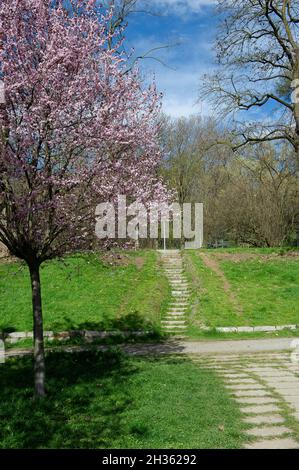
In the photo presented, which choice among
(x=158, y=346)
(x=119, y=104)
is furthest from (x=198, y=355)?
(x=119, y=104)

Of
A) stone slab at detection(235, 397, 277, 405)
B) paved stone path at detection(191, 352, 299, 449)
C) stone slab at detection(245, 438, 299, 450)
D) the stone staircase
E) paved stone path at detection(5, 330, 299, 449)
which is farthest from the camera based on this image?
the stone staircase

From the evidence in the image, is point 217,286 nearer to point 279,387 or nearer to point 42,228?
point 279,387

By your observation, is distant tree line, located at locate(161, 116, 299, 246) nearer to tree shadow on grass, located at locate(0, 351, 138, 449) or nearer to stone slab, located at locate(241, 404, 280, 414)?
tree shadow on grass, located at locate(0, 351, 138, 449)

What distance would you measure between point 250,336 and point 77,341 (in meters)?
5.24

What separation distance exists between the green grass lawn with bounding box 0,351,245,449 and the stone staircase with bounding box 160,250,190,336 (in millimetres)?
5002

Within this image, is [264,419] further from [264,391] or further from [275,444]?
[264,391]

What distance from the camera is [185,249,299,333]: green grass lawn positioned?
14844 mm

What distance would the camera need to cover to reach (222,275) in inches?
754

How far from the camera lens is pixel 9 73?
639 centimetres

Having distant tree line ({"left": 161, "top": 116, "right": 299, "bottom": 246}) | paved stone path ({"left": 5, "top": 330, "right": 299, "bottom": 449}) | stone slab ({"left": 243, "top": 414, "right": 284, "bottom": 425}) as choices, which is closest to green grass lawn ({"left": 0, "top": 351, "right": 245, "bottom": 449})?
stone slab ({"left": 243, "top": 414, "right": 284, "bottom": 425})

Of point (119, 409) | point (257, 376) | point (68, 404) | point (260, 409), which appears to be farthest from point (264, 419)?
point (68, 404)

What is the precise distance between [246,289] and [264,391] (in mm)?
9829

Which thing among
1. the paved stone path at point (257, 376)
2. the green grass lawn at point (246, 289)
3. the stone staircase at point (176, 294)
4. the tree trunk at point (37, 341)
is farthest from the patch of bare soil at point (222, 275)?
the tree trunk at point (37, 341)

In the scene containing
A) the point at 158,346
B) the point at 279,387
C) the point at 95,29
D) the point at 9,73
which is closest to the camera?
the point at 9,73
